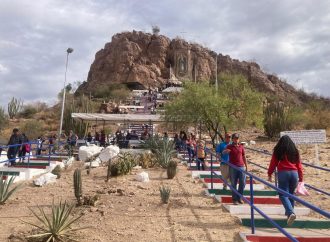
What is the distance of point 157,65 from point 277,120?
58.3 metres

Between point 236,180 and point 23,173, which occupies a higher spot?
point 236,180

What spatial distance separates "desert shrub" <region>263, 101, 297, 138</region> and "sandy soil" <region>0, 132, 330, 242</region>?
1944cm

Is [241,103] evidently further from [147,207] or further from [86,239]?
[86,239]

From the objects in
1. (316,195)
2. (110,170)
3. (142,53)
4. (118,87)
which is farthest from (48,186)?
(142,53)

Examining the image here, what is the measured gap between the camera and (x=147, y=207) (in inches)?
305

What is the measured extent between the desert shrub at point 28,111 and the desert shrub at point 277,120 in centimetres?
4007

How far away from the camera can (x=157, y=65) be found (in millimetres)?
86562

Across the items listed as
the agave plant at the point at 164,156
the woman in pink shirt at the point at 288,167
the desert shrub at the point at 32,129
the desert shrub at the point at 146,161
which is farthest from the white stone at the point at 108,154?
the desert shrub at the point at 32,129

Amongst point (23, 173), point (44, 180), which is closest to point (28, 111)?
point (23, 173)

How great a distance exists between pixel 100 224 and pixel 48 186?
14.6ft

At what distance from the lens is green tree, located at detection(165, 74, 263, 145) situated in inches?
919

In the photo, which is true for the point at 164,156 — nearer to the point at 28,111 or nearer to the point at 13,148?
the point at 13,148

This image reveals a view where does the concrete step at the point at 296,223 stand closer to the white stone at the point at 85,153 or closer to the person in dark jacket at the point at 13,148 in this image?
the person in dark jacket at the point at 13,148

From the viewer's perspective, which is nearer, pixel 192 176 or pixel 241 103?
pixel 192 176
